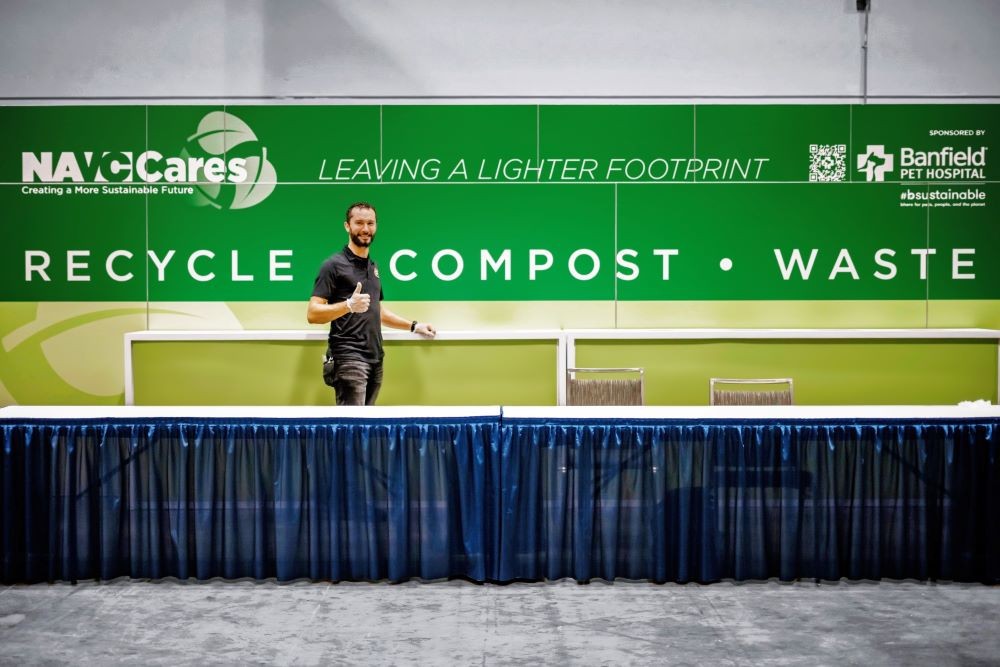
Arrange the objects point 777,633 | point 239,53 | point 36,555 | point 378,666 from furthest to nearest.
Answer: point 239,53 < point 36,555 < point 777,633 < point 378,666

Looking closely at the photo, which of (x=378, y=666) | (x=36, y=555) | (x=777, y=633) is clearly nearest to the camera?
(x=378, y=666)

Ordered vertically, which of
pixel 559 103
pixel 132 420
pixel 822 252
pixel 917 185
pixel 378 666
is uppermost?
pixel 559 103

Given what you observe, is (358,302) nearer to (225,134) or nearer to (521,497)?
(521,497)

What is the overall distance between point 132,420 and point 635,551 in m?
2.11

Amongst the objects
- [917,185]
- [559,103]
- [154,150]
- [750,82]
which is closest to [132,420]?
[154,150]

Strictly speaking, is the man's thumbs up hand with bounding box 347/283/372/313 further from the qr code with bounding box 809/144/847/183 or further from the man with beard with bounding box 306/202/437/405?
the qr code with bounding box 809/144/847/183

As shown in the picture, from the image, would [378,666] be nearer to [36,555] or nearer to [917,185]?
[36,555]

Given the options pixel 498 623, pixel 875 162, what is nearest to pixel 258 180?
pixel 498 623

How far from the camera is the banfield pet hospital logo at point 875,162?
6.36 m

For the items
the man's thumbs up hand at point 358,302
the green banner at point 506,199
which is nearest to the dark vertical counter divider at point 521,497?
the man's thumbs up hand at point 358,302

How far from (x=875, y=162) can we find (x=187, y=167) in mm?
4600

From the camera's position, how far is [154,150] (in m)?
6.33

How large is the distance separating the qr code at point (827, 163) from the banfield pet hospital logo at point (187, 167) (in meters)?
3.60

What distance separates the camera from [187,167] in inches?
Result: 249
